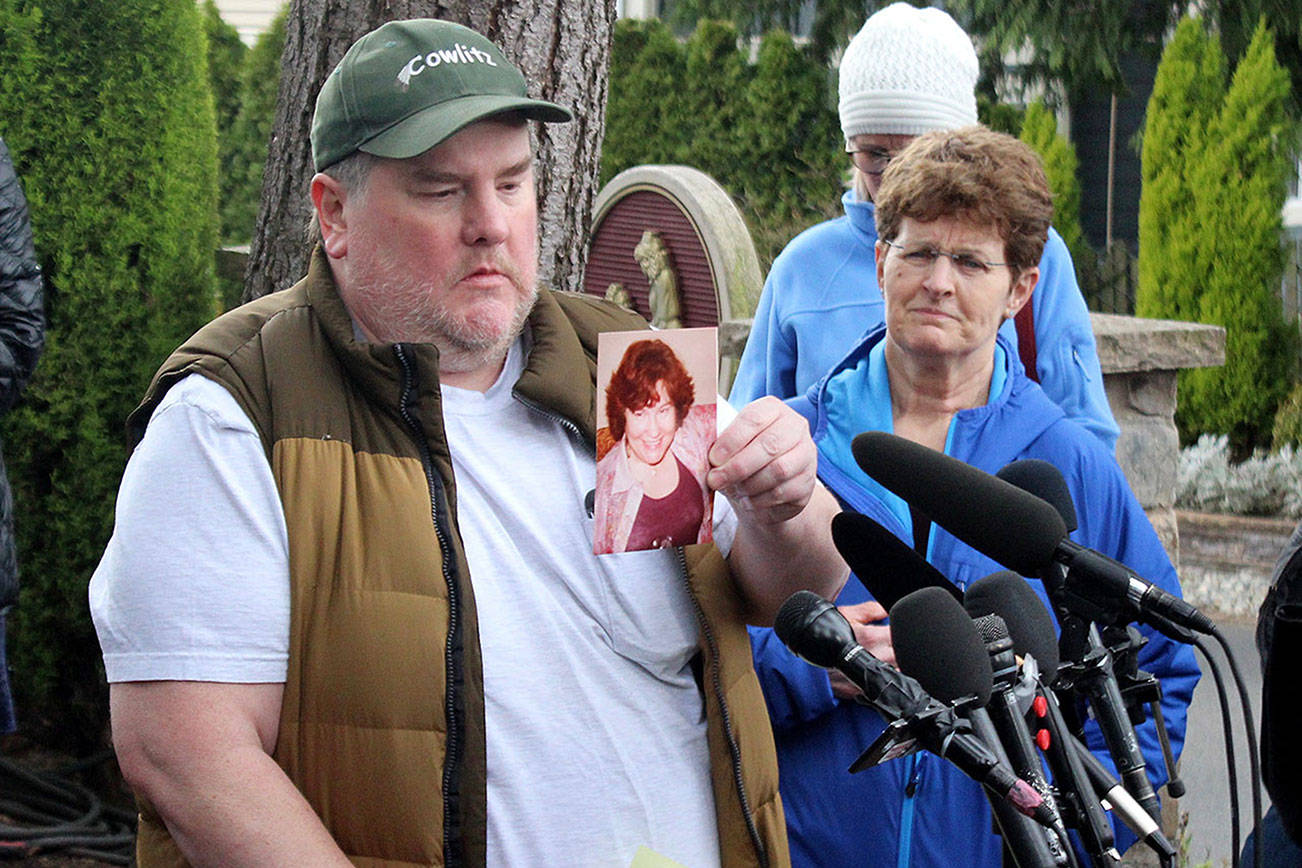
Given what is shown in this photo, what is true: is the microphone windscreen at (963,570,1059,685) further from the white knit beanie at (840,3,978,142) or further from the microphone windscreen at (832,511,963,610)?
the white knit beanie at (840,3,978,142)

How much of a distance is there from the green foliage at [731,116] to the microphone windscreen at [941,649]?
9.50m

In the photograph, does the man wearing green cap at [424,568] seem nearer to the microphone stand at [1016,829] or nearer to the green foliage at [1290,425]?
the microphone stand at [1016,829]

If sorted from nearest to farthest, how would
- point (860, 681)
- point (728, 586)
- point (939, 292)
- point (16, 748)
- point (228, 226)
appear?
point (860, 681), point (728, 586), point (939, 292), point (16, 748), point (228, 226)

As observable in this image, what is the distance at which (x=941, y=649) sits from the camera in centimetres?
138

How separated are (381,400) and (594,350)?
41 cm

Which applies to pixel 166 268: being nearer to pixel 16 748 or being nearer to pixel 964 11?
pixel 16 748

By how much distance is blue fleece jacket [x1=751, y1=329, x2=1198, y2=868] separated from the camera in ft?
7.68

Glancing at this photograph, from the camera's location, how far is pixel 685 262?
5340 mm

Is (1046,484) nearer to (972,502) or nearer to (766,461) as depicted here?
(972,502)

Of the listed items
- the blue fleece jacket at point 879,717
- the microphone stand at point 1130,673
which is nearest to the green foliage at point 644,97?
the blue fleece jacket at point 879,717

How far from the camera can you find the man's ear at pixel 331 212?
2068 mm

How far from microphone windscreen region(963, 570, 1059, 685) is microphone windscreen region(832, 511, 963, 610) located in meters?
0.23

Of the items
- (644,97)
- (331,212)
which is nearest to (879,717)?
(331,212)

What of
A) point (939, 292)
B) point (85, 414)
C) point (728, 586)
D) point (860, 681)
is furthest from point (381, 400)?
point (85, 414)
